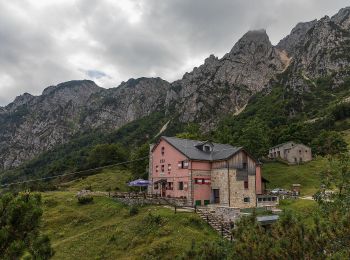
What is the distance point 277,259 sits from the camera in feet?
41.1

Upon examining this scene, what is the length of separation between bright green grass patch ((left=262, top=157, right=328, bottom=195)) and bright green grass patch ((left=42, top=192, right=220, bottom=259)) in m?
34.6

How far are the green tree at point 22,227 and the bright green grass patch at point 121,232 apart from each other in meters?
17.3

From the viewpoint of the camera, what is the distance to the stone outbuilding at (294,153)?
9194 cm

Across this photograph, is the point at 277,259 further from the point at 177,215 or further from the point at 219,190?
the point at 219,190

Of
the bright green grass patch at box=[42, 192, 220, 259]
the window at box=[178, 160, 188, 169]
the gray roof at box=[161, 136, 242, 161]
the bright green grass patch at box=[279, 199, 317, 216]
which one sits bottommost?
the bright green grass patch at box=[42, 192, 220, 259]

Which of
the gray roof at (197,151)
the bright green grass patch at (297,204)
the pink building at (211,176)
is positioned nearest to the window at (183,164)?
the pink building at (211,176)

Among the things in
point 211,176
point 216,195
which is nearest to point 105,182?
point 211,176

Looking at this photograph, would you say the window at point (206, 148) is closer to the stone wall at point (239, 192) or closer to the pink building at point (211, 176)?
the pink building at point (211, 176)

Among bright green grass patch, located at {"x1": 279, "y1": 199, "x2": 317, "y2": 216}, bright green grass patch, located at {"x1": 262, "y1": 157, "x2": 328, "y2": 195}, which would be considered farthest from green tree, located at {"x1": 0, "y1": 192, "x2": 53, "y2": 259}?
bright green grass patch, located at {"x1": 262, "y1": 157, "x2": 328, "y2": 195}

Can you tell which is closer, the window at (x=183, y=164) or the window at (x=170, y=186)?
the window at (x=183, y=164)

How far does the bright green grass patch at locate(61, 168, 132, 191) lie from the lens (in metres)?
75.2

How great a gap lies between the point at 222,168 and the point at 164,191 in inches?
436

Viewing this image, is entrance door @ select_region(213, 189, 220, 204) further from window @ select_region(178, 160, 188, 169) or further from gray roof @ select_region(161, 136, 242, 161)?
window @ select_region(178, 160, 188, 169)

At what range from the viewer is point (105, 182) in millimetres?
82625
